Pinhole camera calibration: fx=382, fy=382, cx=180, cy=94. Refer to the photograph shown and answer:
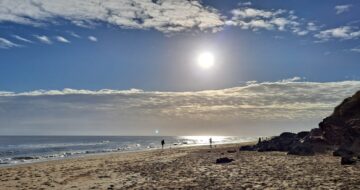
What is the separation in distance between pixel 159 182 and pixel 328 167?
12.4 meters

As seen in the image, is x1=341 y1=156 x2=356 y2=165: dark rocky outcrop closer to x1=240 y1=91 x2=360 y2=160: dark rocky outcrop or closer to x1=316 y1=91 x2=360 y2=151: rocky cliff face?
x1=240 y1=91 x2=360 y2=160: dark rocky outcrop

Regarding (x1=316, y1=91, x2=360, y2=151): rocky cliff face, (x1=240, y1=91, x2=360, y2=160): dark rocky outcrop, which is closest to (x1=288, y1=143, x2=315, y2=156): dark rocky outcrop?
(x1=240, y1=91, x2=360, y2=160): dark rocky outcrop

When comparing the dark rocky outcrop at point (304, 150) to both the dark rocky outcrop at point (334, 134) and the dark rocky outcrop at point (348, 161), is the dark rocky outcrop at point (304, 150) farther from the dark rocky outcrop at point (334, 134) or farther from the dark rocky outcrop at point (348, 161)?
the dark rocky outcrop at point (348, 161)

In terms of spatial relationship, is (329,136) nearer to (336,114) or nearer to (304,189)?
(336,114)

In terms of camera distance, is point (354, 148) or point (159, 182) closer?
point (159, 182)

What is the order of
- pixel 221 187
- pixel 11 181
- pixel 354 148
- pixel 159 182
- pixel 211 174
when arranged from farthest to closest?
pixel 354 148 < pixel 11 181 < pixel 211 174 < pixel 159 182 < pixel 221 187

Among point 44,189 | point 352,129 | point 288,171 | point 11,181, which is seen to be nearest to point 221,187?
point 288,171

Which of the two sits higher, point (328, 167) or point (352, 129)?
point (352, 129)

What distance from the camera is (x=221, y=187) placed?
21859mm

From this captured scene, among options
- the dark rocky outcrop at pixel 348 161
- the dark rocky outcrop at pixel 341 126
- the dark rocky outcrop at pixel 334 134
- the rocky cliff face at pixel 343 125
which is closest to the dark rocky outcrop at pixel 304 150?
the dark rocky outcrop at pixel 334 134

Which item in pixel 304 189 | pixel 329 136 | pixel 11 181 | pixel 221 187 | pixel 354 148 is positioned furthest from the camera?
pixel 329 136

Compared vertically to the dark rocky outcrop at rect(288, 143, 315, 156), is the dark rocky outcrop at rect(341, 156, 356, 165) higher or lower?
lower

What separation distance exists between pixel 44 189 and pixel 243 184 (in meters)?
13.5

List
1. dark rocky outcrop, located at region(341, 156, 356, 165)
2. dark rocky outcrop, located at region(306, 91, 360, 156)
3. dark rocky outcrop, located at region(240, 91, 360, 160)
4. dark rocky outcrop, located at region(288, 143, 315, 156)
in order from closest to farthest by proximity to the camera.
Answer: dark rocky outcrop, located at region(341, 156, 356, 165) → dark rocky outcrop, located at region(288, 143, 315, 156) → dark rocky outcrop, located at region(240, 91, 360, 160) → dark rocky outcrop, located at region(306, 91, 360, 156)
